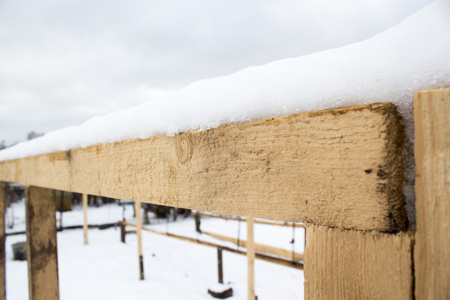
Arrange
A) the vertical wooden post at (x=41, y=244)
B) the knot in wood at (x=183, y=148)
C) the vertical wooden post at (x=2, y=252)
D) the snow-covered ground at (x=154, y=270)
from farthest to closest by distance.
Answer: the snow-covered ground at (x=154, y=270)
the vertical wooden post at (x=2, y=252)
the vertical wooden post at (x=41, y=244)
the knot in wood at (x=183, y=148)

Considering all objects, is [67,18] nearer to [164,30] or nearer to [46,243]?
[164,30]

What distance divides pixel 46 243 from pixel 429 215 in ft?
7.50

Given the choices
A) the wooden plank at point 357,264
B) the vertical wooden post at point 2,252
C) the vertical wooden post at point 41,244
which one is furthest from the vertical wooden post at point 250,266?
the wooden plank at point 357,264

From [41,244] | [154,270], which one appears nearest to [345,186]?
[41,244]

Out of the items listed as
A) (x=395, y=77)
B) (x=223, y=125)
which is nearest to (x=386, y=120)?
(x=395, y=77)

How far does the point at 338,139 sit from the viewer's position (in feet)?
1.27

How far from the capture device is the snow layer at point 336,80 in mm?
340

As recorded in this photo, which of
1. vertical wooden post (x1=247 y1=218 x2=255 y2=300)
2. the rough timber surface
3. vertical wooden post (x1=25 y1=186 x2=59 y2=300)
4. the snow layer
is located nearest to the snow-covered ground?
vertical wooden post (x1=247 y1=218 x2=255 y2=300)

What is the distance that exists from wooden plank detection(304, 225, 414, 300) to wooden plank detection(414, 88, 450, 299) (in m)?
0.02

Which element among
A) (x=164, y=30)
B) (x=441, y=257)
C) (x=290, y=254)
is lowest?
(x=290, y=254)

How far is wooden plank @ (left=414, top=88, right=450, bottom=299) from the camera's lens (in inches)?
11.9

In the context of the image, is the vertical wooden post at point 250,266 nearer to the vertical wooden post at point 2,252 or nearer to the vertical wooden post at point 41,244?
the vertical wooden post at point 41,244

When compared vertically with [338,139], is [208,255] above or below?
below

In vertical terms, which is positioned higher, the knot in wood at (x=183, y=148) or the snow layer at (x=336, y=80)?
the snow layer at (x=336, y=80)
